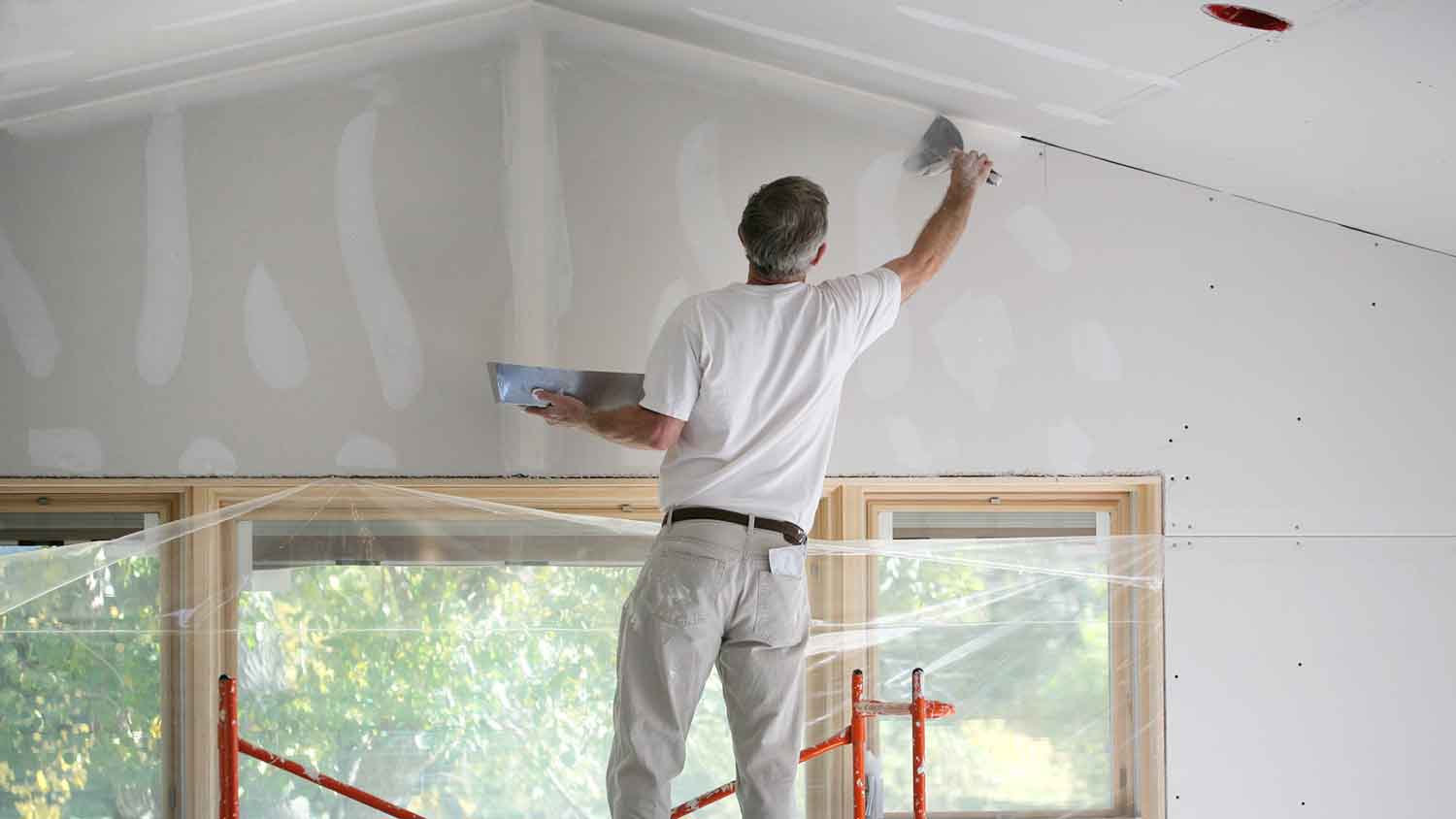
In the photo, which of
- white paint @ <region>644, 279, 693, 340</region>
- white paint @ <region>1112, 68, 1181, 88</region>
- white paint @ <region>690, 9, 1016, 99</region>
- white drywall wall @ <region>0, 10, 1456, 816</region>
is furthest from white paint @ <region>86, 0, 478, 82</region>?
white paint @ <region>1112, 68, 1181, 88</region>

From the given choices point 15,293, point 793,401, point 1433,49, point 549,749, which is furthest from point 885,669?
point 15,293

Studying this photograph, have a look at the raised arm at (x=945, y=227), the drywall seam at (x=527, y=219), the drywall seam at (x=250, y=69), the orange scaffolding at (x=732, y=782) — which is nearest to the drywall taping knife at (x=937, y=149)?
the raised arm at (x=945, y=227)

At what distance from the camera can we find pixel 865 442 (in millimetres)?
2951

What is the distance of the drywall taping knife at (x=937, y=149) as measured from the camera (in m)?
2.96

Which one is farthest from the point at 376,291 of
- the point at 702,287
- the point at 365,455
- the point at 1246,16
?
the point at 1246,16

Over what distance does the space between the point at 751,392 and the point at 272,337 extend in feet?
3.99

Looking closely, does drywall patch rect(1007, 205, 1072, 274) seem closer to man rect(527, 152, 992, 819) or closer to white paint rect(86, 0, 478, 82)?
man rect(527, 152, 992, 819)

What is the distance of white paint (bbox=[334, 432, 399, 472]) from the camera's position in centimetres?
285

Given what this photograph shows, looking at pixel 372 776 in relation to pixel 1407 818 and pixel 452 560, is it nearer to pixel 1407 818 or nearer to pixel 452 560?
pixel 452 560

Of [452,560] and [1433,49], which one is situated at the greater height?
[1433,49]

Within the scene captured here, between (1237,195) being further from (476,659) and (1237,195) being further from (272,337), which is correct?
(272,337)

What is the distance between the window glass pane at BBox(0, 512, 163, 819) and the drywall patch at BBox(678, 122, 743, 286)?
1331mm

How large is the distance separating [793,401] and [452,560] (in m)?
0.97

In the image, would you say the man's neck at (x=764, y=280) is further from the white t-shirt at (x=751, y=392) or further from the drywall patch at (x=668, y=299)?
the drywall patch at (x=668, y=299)
